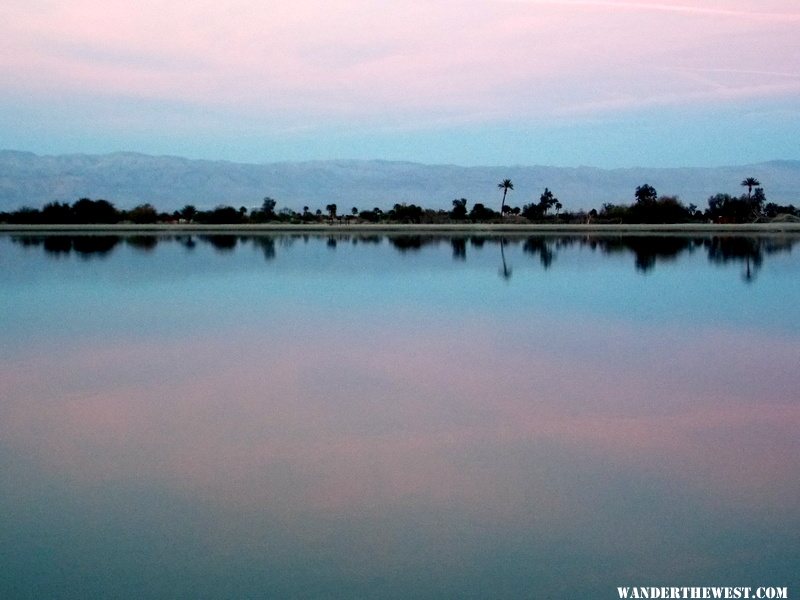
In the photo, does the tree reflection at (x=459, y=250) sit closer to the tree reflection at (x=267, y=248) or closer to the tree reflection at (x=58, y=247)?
the tree reflection at (x=267, y=248)

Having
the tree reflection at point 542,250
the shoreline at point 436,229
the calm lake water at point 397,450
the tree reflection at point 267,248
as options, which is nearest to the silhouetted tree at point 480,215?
the shoreline at point 436,229

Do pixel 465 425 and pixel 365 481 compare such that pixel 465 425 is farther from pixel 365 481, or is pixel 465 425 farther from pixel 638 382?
pixel 638 382

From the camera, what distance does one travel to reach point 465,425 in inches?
260

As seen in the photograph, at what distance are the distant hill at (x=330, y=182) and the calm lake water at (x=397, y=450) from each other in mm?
84677

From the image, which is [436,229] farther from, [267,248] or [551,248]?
[267,248]

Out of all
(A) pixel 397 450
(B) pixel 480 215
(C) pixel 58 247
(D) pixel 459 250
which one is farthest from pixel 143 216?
(A) pixel 397 450

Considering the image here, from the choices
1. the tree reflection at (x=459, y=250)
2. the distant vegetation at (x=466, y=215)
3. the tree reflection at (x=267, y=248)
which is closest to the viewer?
the tree reflection at (x=459, y=250)

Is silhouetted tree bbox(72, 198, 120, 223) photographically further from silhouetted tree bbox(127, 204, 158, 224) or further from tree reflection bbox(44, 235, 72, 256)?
tree reflection bbox(44, 235, 72, 256)

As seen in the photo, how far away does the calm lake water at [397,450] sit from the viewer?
418cm

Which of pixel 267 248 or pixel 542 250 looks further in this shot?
pixel 267 248

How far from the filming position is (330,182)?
110 meters

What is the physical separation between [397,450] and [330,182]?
104793mm

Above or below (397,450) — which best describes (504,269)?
above

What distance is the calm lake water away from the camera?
4184mm
